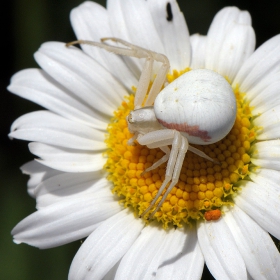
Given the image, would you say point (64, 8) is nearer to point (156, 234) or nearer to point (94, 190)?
point (94, 190)

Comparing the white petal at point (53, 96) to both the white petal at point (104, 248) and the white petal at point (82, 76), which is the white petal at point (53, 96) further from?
the white petal at point (104, 248)

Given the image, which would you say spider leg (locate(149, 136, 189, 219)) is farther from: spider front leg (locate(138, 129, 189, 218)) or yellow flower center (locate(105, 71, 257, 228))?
yellow flower center (locate(105, 71, 257, 228))

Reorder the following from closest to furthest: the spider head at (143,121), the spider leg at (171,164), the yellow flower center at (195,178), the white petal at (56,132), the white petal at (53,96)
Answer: the spider leg at (171,164)
the yellow flower center at (195,178)
the spider head at (143,121)
the white petal at (56,132)
the white petal at (53,96)

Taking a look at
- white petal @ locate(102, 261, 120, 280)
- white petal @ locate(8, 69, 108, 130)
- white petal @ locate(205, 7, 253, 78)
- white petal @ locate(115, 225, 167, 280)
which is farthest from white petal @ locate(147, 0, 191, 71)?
white petal @ locate(102, 261, 120, 280)

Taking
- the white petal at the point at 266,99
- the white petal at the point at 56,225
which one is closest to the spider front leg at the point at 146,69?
the white petal at the point at 266,99

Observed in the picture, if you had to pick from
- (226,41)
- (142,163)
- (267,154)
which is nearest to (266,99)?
(267,154)

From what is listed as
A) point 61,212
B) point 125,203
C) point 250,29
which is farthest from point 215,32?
point 61,212

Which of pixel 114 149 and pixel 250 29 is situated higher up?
pixel 250 29
